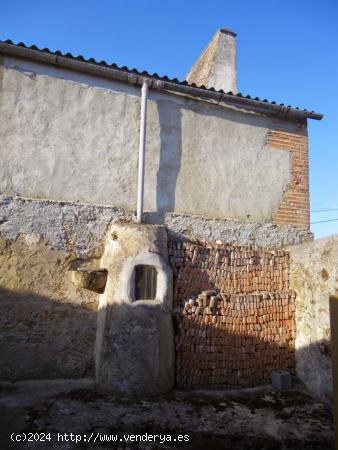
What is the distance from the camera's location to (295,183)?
22.1 feet

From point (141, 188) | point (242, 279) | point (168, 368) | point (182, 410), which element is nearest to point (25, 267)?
point (141, 188)

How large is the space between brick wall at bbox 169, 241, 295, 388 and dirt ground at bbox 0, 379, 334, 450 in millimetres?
410

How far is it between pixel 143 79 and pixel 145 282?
11.7 feet

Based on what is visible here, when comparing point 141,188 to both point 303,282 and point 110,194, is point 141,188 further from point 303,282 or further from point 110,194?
point 303,282

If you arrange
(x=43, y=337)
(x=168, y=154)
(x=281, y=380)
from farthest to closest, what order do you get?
(x=168, y=154) < (x=281, y=380) < (x=43, y=337)

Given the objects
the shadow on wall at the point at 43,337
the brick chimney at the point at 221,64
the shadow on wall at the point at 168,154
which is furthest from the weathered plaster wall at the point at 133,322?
the brick chimney at the point at 221,64

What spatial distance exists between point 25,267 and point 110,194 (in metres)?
1.80

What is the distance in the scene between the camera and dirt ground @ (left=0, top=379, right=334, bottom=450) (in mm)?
3516

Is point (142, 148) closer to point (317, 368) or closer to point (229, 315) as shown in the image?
point (229, 315)

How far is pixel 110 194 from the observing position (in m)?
5.64

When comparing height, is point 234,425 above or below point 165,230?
below

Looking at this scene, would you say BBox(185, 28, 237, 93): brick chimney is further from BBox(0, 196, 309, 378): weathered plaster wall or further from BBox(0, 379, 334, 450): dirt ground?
BBox(0, 379, 334, 450): dirt ground

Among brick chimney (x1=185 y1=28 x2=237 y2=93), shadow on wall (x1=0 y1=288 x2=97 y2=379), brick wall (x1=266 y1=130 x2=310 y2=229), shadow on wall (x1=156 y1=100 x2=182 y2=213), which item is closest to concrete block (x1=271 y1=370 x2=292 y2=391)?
brick wall (x1=266 y1=130 x2=310 y2=229)

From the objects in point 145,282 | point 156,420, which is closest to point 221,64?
point 145,282
